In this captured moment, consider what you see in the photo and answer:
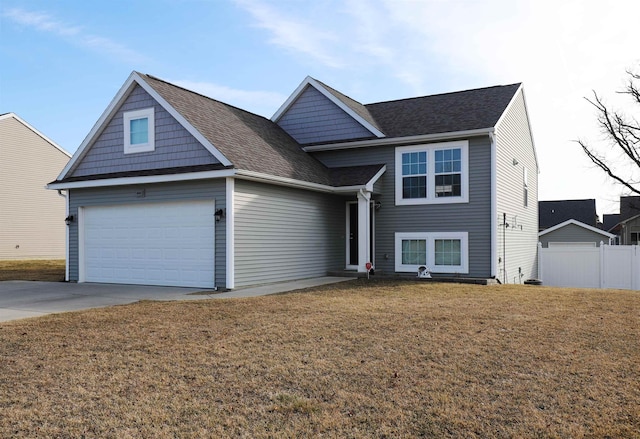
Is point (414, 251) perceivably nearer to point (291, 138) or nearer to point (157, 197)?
point (291, 138)

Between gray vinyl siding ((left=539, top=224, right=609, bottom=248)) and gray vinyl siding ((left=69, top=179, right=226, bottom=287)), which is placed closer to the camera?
gray vinyl siding ((left=69, top=179, right=226, bottom=287))

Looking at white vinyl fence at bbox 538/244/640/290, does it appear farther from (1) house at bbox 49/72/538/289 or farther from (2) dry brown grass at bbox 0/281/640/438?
(2) dry brown grass at bbox 0/281/640/438

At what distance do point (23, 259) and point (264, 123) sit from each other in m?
16.9

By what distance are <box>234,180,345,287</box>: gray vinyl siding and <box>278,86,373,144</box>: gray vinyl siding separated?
94.8 inches

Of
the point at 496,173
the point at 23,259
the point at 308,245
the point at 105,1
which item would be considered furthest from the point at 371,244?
the point at 23,259

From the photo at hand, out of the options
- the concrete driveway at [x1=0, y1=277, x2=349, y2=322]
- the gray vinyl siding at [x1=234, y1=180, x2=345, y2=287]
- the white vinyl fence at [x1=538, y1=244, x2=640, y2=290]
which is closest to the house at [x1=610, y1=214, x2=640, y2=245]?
the white vinyl fence at [x1=538, y1=244, x2=640, y2=290]

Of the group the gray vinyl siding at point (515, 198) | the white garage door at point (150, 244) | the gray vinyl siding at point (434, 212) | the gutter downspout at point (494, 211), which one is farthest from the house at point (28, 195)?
the gray vinyl siding at point (515, 198)

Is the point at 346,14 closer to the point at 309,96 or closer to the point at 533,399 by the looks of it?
the point at 309,96

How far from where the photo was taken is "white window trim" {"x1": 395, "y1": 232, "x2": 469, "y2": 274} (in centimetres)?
1524

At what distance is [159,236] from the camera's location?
13.8m

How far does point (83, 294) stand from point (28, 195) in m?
18.6

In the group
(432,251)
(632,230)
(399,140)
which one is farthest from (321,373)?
(632,230)

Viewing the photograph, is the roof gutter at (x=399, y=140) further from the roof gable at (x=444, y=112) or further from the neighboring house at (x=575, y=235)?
the neighboring house at (x=575, y=235)

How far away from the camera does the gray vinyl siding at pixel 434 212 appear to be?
1502cm
